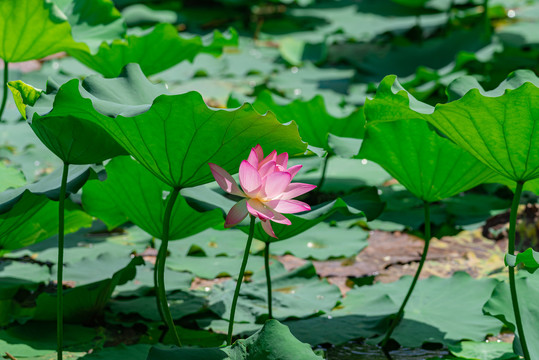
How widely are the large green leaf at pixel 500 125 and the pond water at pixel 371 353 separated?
0.43 metres

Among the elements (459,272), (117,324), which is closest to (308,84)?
(459,272)

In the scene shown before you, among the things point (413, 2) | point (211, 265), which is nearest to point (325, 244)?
point (211, 265)

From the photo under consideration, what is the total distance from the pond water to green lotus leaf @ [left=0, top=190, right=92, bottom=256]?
1.96ft

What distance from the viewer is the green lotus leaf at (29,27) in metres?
1.72

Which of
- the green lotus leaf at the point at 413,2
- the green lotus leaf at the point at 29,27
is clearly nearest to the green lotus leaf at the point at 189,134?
the green lotus leaf at the point at 29,27

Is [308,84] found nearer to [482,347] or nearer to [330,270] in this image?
[330,270]

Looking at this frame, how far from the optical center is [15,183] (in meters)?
1.47

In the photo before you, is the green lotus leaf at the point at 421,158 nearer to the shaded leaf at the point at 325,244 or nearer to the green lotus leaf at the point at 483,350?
the green lotus leaf at the point at 483,350

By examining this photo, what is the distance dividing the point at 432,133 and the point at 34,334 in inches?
34.2

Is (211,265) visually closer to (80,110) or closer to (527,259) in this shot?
(80,110)

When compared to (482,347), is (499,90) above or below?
above

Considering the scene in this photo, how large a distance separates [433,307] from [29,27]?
1.18m

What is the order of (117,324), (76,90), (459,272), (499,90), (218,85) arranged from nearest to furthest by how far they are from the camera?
(76,90)
(499,90)
(117,324)
(459,272)
(218,85)

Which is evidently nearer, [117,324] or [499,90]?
[499,90]
